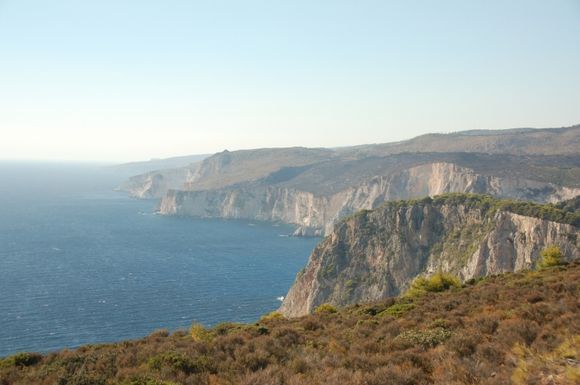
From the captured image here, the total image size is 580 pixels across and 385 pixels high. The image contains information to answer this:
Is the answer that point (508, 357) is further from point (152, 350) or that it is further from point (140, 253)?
point (140, 253)

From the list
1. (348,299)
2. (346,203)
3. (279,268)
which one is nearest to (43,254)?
(279,268)

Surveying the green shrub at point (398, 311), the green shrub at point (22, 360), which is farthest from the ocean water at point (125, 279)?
the green shrub at point (398, 311)

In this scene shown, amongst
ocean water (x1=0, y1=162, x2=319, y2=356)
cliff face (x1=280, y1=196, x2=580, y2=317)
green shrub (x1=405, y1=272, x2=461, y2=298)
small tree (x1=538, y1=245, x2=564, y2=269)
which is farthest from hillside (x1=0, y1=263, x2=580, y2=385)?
ocean water (x1=0, y1=162, x2=319, y2=356)

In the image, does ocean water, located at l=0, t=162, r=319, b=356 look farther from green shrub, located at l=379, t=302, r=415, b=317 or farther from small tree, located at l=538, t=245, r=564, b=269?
green shrub, located at l=379, t=302, r=415, b=317

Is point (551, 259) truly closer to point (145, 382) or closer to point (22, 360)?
point (145, 382)

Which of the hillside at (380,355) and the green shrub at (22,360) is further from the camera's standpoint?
the green shrub at (22,360)

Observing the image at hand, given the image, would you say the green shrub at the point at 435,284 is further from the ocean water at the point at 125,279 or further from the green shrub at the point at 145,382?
the ocean water at the point at 125,279

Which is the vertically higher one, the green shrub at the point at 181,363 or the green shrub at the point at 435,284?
the green shrub at the point at 181,363

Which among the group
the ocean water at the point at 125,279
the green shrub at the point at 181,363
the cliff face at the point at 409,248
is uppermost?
the green shrub at the point at 181,363
